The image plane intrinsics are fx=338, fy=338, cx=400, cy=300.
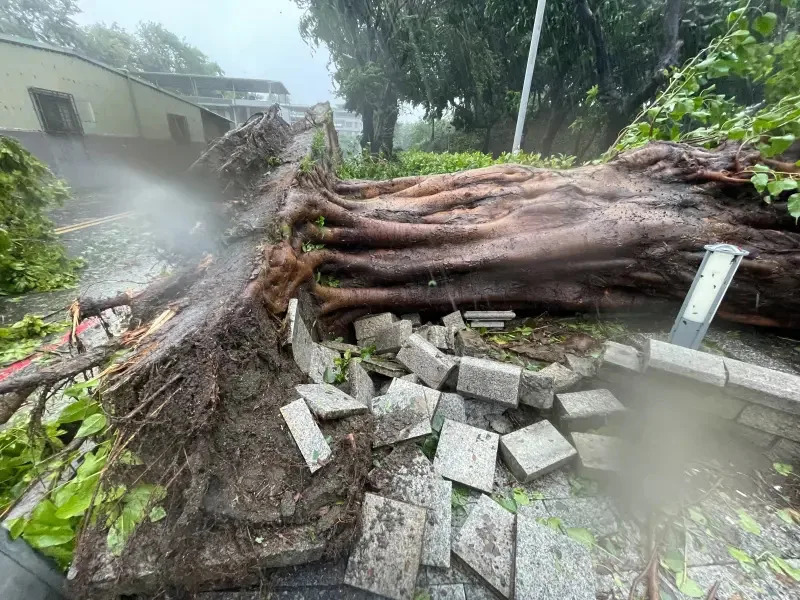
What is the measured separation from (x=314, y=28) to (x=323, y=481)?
969 inches

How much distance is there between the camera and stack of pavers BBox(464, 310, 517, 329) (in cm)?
377

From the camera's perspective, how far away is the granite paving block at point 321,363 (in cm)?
257

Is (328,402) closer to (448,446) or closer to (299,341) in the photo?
(299,341)

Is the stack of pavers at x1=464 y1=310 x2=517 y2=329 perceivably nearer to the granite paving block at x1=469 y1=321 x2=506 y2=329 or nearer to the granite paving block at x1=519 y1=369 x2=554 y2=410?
the granite paving block at x1=469 y1=321 x2=506 y2=329

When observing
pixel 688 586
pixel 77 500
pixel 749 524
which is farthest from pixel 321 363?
pixel 749 524

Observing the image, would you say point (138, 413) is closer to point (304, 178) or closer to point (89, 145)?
point (304, 178)

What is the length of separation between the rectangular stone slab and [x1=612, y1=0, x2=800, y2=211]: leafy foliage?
3.85 m

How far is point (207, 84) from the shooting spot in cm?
3684

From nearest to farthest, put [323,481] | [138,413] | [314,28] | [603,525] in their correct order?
[138,413], [323,481], [603,525], [314,28]

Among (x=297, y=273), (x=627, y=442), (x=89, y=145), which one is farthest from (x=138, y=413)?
(x=89, y=145)

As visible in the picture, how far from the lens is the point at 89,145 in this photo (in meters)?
13.9

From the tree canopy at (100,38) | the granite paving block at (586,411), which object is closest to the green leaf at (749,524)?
the granite paving block at (586,411)

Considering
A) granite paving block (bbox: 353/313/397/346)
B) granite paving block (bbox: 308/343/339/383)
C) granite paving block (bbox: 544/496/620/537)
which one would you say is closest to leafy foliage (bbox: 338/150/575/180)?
granite paving block (bbox: 353/313/397/346)

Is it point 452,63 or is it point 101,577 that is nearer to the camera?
point 101,577
